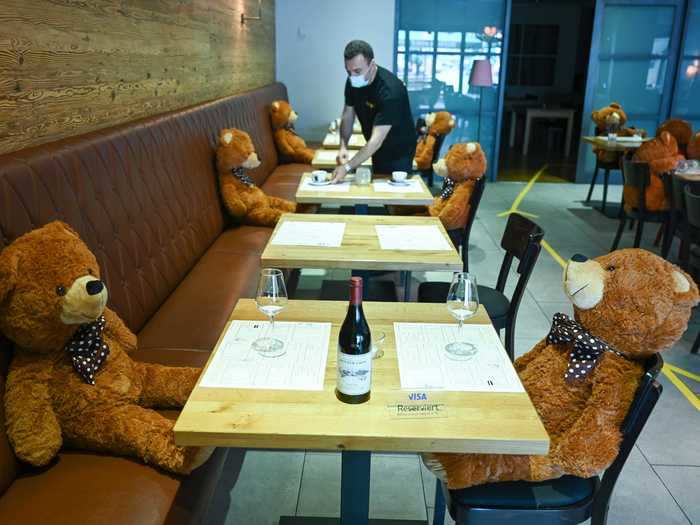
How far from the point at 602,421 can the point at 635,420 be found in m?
0.08

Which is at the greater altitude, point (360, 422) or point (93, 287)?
point (93, 287)

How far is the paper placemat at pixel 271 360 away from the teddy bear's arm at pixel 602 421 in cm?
68

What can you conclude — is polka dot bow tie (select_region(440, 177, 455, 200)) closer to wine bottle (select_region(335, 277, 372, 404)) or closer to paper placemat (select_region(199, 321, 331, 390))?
paper placemat (select_region(199, 321, 331, 390))

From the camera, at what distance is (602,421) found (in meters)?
1.52

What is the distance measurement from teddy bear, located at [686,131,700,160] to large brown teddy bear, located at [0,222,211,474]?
545cm

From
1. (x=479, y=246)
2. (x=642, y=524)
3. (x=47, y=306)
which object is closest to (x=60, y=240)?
(x=47, y=306)

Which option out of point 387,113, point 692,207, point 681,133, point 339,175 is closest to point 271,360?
point 339,175

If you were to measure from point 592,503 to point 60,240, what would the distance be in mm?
1618

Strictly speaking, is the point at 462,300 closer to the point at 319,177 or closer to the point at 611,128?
the point at 319,177

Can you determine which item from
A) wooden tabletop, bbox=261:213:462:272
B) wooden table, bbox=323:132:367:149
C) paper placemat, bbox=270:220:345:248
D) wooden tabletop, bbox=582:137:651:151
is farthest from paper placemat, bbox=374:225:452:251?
wooden tabletop, bbox=582:137:651:151

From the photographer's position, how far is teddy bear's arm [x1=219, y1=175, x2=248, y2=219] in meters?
3.92

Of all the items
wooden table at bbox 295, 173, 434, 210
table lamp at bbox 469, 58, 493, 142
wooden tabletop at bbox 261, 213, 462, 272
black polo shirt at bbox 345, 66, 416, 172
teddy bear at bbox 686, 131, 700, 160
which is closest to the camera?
wooden tabletop at bbox 261, 213, 462, 272

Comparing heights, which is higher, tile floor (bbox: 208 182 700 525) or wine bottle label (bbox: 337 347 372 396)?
wine bottle label (bbox: 337 347 372 396)

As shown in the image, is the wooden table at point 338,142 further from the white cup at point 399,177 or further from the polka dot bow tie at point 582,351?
the polka dot bow tie at point 582,351
